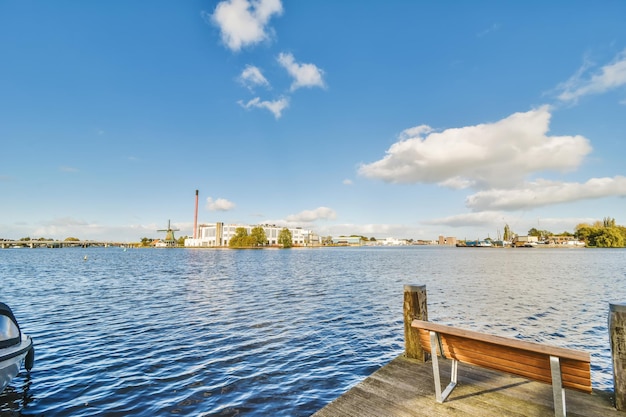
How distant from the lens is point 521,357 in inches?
161

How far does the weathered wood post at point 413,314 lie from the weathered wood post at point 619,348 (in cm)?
303

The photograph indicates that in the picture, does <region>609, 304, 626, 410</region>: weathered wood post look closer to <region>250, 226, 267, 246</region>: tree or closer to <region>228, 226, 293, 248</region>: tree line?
<region>228, 226, 293, 248</region>: tree line

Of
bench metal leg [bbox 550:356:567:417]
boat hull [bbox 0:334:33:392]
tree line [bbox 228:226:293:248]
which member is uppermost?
tree line [bbox 228:226:293:248]

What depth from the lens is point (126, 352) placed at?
10.7 metres

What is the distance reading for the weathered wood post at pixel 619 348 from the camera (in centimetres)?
441

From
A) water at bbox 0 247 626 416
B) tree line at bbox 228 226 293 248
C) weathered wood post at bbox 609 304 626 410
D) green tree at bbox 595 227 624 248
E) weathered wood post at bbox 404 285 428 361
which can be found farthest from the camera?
tree line at bbox 228 226 293 248

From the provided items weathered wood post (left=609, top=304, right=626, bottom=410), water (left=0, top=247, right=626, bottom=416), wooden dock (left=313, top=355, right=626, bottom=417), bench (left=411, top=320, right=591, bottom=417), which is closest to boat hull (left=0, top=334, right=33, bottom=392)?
water (left=0, top=247, right=626, bottom=416)

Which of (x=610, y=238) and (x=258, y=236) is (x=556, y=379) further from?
(x=610, y=238)

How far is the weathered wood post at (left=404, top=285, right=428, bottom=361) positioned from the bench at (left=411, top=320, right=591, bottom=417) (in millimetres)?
1601

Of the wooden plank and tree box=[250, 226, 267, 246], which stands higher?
tree box=[250, 226, 267, 246]

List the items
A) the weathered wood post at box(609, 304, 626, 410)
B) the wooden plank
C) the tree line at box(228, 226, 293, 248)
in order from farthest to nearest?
the tree line at box(228, 226, 293, 248), the weathered wood post at box(609, 304, 626, 410), the wooden plank

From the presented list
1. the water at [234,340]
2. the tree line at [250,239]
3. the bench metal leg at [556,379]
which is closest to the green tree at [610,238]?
the tree line at [250,239]

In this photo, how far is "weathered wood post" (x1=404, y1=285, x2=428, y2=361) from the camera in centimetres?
673

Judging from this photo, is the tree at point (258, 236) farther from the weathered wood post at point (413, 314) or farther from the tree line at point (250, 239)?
the weathered wood post at point (413, 314)
